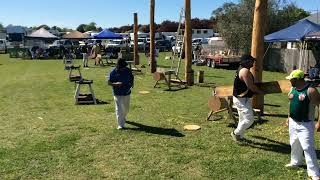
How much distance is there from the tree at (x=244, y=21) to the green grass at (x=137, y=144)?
1690 centimetres

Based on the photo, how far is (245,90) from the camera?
8.41 metres

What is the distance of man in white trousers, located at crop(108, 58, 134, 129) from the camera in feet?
32.6

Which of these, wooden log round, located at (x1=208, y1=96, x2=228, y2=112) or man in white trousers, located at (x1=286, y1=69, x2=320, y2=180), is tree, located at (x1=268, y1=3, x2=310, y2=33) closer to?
wooden log round, located at (x1=208, y1=96, x2=228, y2=112)

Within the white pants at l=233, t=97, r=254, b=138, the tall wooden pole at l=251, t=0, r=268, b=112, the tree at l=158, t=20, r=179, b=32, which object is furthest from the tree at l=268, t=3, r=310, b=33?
the tree at l=158, t=20, r=179, b=32

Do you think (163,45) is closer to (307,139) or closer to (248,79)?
(248,79)

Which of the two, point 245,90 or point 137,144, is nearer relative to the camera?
point 245,90

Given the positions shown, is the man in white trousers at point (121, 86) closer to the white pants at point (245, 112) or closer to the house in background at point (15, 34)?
the white pants at point (245, 112)

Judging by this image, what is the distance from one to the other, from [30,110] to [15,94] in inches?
163

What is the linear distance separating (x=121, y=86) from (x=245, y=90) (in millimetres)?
2810

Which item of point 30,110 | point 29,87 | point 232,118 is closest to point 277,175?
point 232,118

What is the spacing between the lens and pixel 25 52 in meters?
42.9

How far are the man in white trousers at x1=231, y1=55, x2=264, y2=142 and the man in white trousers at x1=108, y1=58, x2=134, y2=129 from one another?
2.55 metres

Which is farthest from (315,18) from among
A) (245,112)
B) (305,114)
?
(305,114)

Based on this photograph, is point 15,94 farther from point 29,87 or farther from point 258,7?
point 258,7
